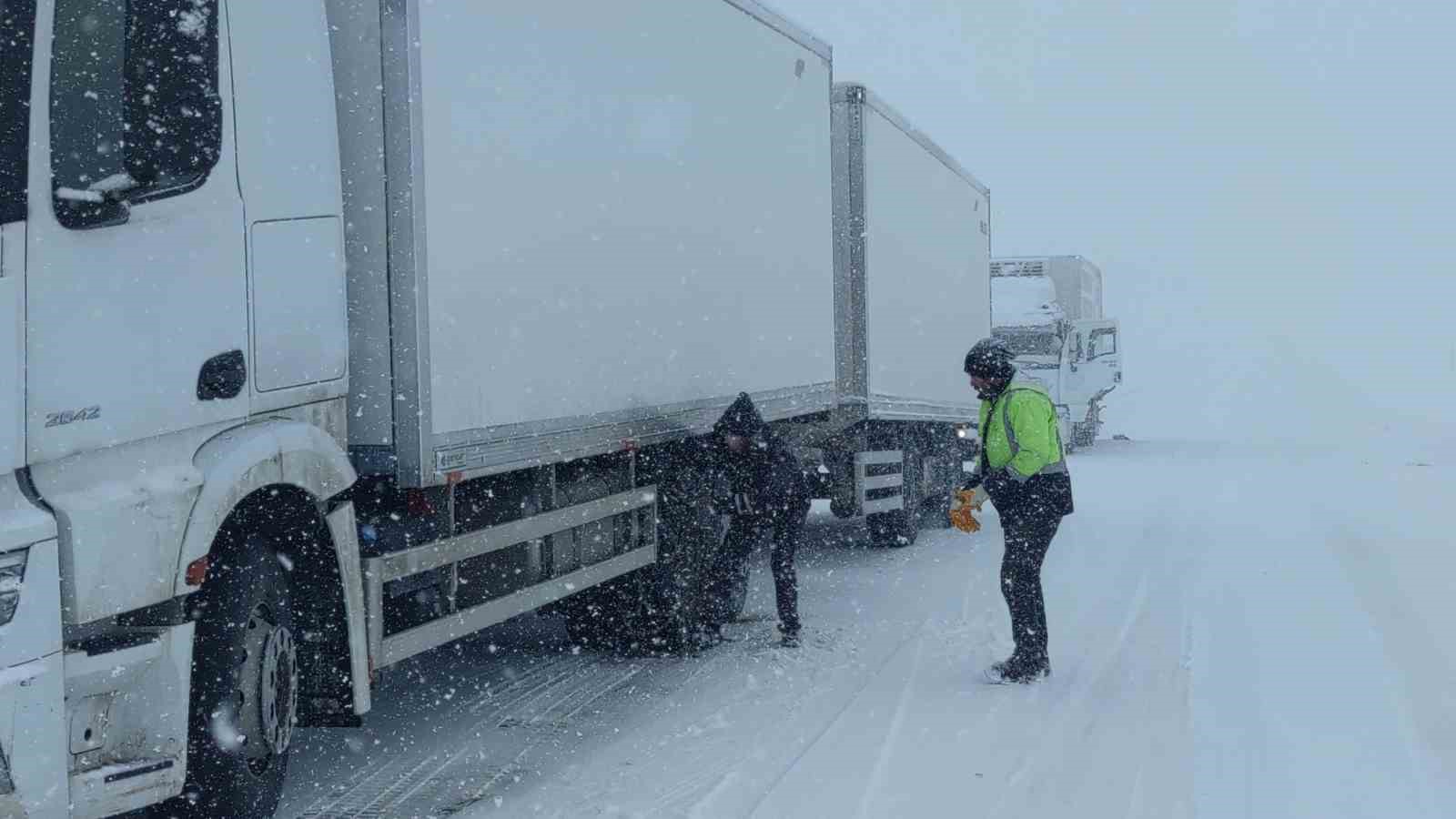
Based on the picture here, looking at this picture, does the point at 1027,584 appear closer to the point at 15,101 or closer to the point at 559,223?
the point at 559,223

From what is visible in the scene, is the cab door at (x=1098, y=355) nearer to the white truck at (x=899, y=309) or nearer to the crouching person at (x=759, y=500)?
the white truck at (x=899, y=309)

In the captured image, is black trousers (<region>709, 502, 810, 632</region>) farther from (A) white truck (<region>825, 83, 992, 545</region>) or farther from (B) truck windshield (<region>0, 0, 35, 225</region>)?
(B) truck windshield (<region>0, 0, 35, 225</region>)

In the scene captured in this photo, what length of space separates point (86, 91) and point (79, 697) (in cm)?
162

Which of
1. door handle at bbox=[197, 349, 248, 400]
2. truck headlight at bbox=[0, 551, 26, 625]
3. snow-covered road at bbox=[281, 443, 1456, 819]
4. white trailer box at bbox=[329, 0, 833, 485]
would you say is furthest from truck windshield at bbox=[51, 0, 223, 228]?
snow-covered road at bbox=[281, 443, 1456, 819]

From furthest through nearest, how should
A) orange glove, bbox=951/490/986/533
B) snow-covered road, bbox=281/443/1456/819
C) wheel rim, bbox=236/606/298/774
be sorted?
1. orange glove, bbox=951/490/986/533
2. snow-covered road, bbox=281/443/1456/819
3. wheel rim, bbox=236/606/298/774

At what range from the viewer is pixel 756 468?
9.37 m

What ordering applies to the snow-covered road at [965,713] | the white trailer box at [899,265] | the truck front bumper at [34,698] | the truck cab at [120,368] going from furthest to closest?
1. the white trailer box at [899,265]
2. the snow-covered road at [965,713]
3. the truck cab at [120,368]
4. the truck front bumper at [34,698]

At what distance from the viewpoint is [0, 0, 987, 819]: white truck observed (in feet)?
14.0

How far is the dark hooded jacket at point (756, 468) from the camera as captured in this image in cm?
917

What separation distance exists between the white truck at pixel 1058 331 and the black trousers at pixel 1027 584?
20.9 metres

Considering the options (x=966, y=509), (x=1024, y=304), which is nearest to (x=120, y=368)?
(x=966, y=509)

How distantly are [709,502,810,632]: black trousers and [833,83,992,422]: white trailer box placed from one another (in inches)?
121

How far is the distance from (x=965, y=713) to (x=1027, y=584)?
1.02 m

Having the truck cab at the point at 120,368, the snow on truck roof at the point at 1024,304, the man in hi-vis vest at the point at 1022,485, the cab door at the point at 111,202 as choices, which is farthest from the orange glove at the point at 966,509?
the snow on truck roof at the point at 1024,304
